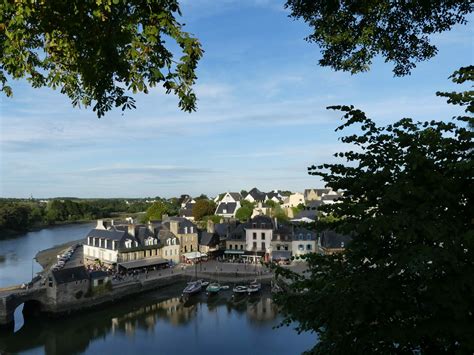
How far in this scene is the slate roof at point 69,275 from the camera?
30.5 m

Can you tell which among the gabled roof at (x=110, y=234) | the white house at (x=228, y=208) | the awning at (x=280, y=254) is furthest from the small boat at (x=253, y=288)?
the white house at (x=228, y=208)

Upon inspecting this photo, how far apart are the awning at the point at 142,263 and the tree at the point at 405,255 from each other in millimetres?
Result: 37279

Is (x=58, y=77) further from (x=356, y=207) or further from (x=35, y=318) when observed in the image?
(x=35, y=318)

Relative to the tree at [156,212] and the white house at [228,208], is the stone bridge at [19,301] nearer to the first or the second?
the tree at [156,212]

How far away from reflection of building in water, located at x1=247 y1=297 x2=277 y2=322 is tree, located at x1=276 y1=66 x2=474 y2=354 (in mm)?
23548

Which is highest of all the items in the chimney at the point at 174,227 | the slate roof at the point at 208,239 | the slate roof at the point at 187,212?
the slate roof at the point at 187,212

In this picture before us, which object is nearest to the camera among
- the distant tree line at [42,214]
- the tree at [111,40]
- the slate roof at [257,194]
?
the tree at [111,40]

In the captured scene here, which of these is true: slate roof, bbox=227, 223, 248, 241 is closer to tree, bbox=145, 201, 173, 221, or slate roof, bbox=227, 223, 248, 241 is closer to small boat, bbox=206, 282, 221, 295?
small boat, bbox=206, 282, 221, 295

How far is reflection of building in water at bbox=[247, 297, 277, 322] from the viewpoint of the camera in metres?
28.9

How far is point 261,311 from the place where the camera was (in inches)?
1201

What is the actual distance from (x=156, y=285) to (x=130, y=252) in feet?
22.2

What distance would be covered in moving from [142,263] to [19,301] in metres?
14.9

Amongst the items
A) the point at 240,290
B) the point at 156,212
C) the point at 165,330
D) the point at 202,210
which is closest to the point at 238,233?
the point at 240,290

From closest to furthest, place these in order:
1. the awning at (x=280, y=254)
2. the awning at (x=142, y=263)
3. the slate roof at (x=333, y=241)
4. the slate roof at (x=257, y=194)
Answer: the slate roof at (x=333, y=241) → the awning at (x=142, y=263) → the awning at (x=280, y=254) → the slate roof at (x=257, y=194)
